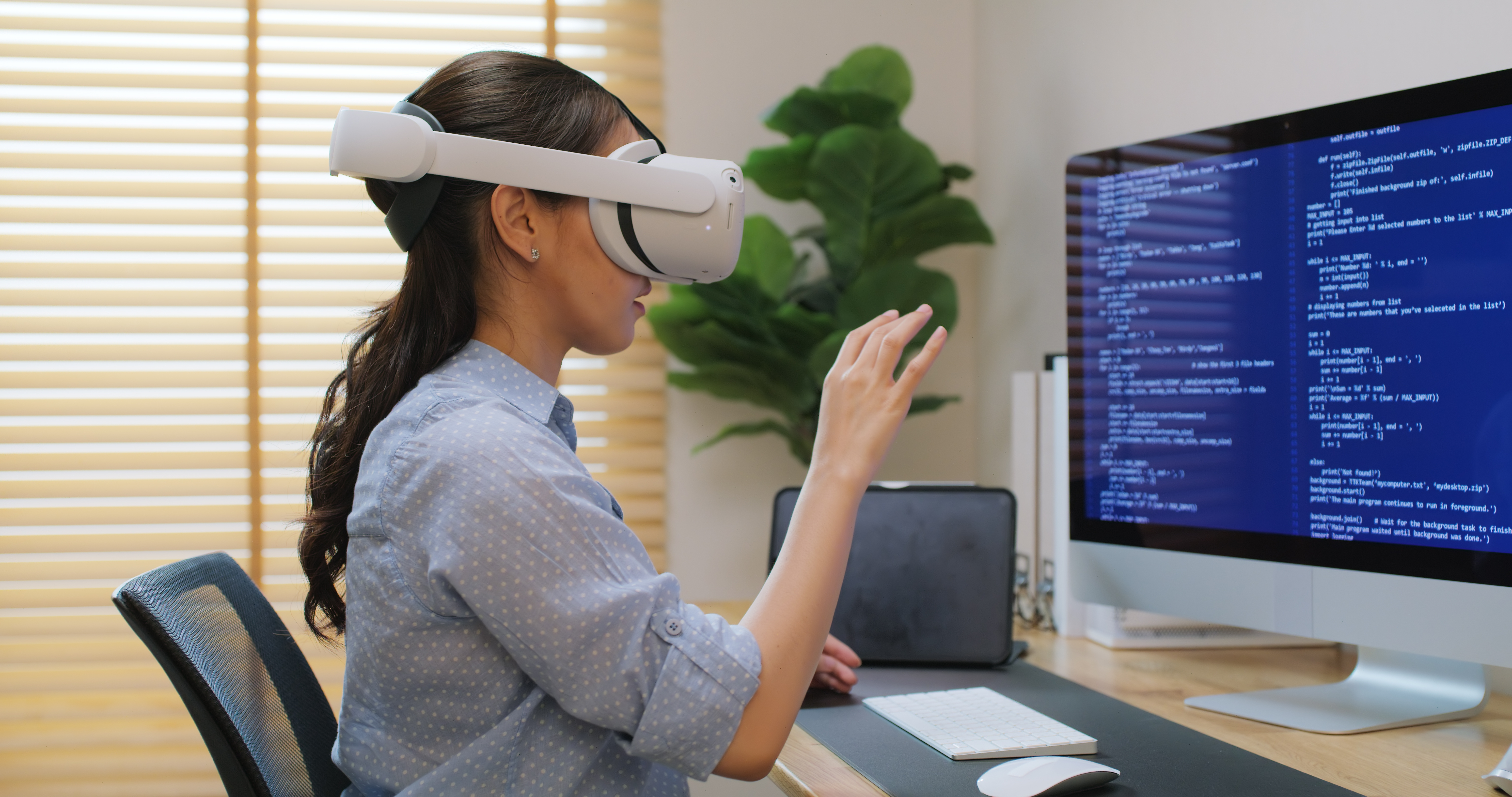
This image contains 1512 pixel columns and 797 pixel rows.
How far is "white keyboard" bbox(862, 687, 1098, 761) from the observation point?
91 centimetres

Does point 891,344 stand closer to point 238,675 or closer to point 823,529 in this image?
point 823,529

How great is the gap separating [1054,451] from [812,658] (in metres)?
0.85

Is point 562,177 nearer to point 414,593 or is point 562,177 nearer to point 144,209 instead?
point 414,593

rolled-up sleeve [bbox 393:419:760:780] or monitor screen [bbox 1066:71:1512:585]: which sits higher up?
monitor screen [bbox 1066:71:1512:585]

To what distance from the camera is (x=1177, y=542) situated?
1.17 metres

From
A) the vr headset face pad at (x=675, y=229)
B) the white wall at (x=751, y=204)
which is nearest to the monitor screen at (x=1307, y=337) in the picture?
the vr headset face pad at (x=675, y=229)

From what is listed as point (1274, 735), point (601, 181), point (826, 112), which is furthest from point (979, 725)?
point (826, 112)

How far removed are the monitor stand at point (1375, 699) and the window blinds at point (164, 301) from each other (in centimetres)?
141

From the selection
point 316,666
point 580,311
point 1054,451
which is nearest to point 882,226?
point 1054,451

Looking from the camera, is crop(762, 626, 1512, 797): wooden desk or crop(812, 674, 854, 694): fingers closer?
crop(762, 626, 1512, 797): wooden desk

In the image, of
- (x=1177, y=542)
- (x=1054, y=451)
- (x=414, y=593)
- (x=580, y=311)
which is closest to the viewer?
(x=414, y=593)

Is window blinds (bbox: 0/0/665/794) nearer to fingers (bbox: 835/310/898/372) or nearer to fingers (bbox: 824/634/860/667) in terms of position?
fingers (bbox: 824/634/860/667)

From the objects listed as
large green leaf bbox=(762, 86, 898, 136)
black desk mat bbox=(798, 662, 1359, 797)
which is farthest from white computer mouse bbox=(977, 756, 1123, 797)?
large green leaf bbox=(762, 86, 898, 136)

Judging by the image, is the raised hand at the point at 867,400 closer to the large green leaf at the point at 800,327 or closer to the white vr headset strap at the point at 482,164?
the white vr headset strap at the point at 482,164
